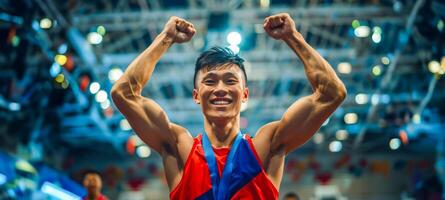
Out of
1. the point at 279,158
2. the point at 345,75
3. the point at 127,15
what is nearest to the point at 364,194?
the point at 345,75

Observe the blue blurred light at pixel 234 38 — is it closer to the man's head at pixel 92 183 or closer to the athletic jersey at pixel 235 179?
the man's head at pixel 92 183

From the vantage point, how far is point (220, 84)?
3.21 metres

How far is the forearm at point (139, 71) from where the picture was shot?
3.17m

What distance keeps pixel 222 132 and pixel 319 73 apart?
0.52 metres

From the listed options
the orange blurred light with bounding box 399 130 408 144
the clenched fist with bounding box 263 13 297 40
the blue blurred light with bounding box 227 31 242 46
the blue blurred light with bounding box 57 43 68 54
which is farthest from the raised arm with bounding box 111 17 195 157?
the orange blurred light with bounding box 399 130 408 144

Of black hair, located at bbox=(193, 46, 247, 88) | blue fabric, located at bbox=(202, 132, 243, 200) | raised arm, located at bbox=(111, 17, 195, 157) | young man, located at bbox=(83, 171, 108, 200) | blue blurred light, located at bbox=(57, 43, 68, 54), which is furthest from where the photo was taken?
blue blurred light, located at bbox=(57, 43, 68, 54)

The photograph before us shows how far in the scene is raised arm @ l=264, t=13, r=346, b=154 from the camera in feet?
10.4

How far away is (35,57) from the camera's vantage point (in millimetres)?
13547

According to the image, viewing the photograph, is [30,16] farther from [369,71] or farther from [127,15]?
[369,71]

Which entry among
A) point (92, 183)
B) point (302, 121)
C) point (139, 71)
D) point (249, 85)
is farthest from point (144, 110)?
point (249, 85)

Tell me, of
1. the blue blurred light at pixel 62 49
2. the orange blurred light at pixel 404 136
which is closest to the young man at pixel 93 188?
the blue blurred light at pixel 62 49

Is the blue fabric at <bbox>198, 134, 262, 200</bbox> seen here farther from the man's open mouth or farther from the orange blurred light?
the orange blurred light

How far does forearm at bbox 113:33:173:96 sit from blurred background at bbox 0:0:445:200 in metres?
7.87

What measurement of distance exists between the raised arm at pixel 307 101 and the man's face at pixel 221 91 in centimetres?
22
